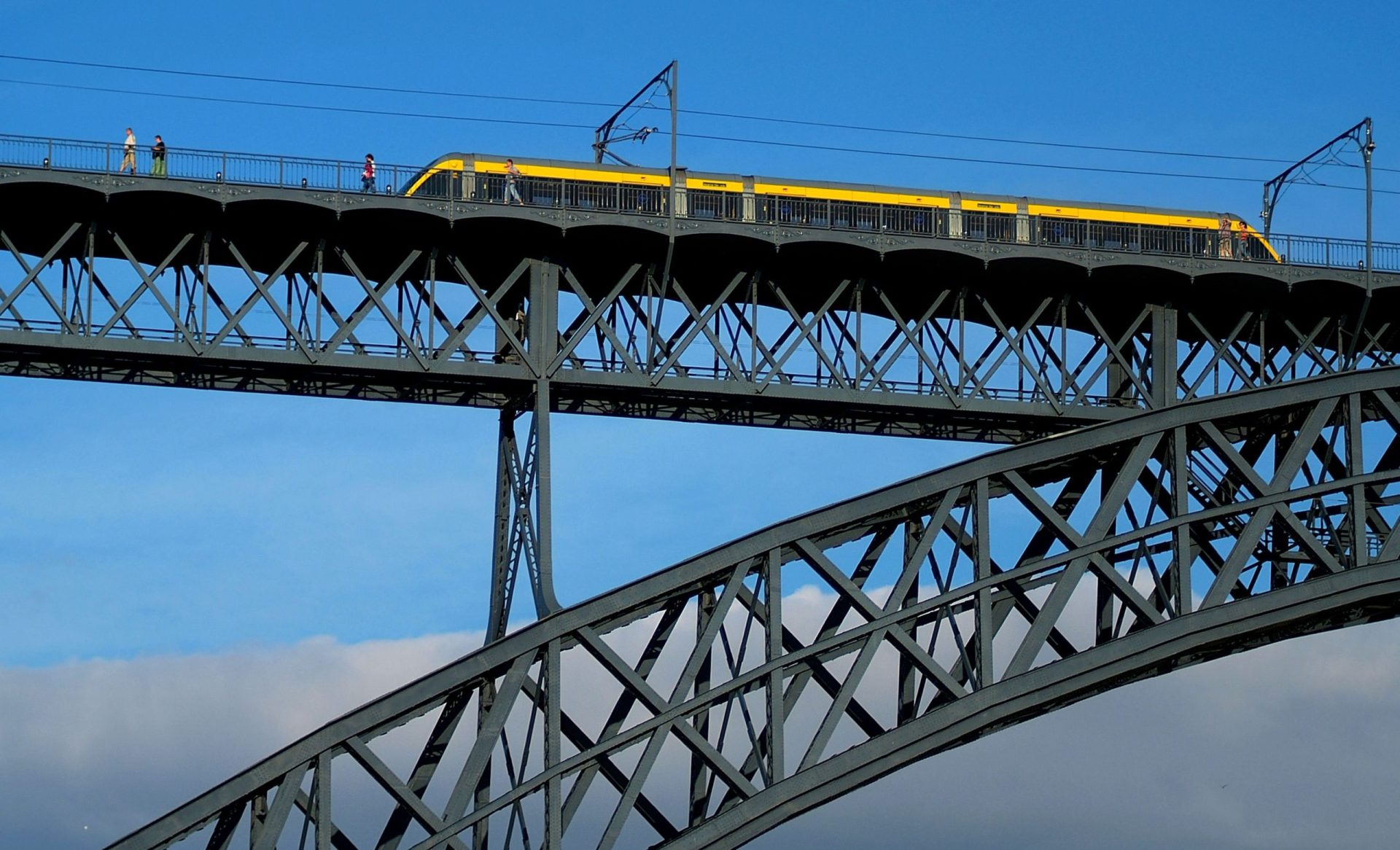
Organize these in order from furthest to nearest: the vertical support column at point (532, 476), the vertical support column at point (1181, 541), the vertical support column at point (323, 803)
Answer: the vertical support column at point (532, 476), the vertical support column at point (1181, 541), the vertical support column at point (323, 803)

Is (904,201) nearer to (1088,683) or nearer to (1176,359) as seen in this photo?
(1176,359)

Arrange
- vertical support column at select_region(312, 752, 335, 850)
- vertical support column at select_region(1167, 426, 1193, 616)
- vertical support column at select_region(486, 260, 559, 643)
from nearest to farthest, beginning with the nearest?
vertical support column at select_region(312, 752, 335, 850), vertical support column at select_region(1167, 426, 1193, 616), vertical support column at select_region(486, 260, 559, 643)

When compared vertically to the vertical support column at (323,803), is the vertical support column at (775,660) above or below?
above

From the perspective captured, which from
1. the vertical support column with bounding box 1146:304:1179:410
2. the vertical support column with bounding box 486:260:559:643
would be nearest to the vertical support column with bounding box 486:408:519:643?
the vertical support column with bounding box 486:260:559:643

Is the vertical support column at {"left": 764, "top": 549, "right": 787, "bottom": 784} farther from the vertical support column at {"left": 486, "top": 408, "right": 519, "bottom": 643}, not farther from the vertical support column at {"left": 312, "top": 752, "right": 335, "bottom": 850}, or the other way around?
the vertical support column at {"left": 486, "top": 408, "right": 519, "bottom": 643}

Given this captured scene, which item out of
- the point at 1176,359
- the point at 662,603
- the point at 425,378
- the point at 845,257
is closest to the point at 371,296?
the point at 425,378

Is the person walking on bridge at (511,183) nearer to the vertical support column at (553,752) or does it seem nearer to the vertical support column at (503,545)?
the vertical support column at (503,545)

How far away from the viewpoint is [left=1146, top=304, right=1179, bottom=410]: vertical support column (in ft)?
181

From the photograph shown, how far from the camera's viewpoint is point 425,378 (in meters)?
51.4

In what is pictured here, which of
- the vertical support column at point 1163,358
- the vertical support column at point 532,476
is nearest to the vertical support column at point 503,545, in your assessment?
the vertical support column at point 532,476

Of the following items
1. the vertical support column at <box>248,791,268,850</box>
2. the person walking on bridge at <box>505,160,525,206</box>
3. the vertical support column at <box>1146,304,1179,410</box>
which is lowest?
the vertical support column at <box>248,791,268,850</box>

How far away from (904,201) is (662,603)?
2667 cm

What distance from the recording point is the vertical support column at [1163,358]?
181 feet

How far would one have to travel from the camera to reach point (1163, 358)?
55.7 metres
